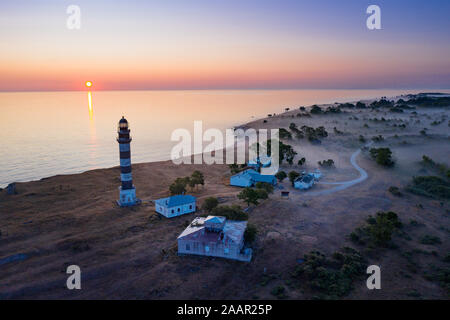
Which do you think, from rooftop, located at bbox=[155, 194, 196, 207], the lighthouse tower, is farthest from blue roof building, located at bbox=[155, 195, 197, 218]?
the lighthouse tower

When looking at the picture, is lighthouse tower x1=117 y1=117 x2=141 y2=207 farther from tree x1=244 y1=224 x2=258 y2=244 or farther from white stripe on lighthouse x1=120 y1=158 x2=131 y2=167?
tree x1=244 y1=224 x2=258 y2=244

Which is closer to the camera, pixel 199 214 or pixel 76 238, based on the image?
pixel 76 238

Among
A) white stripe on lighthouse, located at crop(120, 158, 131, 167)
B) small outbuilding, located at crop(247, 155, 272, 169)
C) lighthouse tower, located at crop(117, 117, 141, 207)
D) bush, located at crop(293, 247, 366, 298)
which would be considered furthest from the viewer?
small outbuilding, located at crop(247, 155, 272, 169)

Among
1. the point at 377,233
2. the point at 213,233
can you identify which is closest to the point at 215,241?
the point at 213,233

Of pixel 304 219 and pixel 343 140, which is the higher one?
pixel 343 140

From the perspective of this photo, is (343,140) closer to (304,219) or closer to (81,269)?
(304,219)
